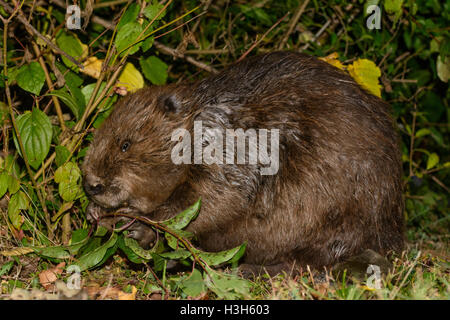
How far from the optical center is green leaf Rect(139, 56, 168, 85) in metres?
3.94

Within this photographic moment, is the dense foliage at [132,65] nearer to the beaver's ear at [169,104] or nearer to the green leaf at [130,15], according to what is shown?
the green leaf at [130,15]

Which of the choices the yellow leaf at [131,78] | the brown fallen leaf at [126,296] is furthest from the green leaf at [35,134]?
the brown fallen leaf at [126,296]

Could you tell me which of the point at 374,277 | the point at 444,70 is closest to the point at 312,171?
the point at 374,277

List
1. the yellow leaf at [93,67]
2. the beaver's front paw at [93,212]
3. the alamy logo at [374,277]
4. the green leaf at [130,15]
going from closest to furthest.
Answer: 1. the alamy logo at [374,277]
2. the green leaf at [130,15]
3. the beaver's front paw at [93,212]
4. the yellow leaf at [93,67]

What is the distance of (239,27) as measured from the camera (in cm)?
502

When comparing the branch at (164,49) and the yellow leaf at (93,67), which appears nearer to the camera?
the yellow leaf at (93,67)

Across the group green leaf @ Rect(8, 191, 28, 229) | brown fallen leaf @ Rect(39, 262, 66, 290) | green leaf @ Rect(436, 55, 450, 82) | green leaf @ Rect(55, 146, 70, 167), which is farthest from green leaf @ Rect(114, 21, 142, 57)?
green leaf @ Rect(436, 55, 450, 82)

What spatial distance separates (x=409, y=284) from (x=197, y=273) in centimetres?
121

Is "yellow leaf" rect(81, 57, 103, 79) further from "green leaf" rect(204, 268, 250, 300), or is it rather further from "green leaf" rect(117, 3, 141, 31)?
"green leaf" rect(204, 268, 250, 300)

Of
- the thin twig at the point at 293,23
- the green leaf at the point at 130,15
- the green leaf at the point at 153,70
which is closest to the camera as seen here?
the green leaf at the point at 130,15

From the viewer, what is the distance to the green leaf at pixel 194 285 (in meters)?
2.85

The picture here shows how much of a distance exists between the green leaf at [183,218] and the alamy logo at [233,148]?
11.9 inches

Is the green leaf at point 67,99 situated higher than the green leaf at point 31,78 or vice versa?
the green leaf at point 31,78
